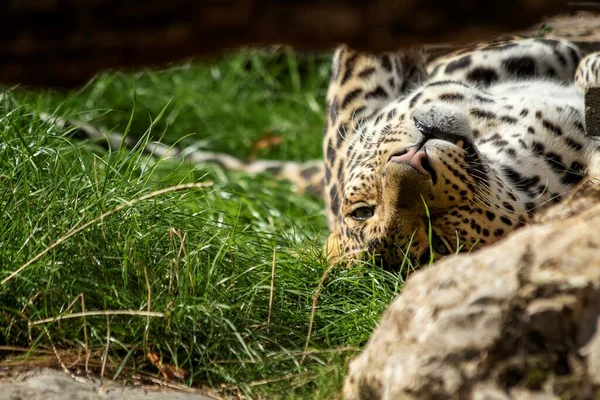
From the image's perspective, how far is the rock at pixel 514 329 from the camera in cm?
226

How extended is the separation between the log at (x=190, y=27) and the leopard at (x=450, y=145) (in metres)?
1.57

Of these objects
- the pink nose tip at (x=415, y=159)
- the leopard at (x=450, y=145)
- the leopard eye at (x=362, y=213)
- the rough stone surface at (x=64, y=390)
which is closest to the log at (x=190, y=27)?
the rough stone surface at (x=64, y=390)

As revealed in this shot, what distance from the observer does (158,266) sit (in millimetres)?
3711

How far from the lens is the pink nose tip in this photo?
393cm

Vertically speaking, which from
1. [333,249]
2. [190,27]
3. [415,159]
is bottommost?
[333,249]

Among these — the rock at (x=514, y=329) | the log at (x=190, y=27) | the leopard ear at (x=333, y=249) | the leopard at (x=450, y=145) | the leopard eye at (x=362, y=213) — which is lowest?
the leopard ear at (x=333, y=249)

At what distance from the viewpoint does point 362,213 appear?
14.4ft

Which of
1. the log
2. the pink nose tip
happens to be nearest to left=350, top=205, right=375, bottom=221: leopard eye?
the pink nose tip

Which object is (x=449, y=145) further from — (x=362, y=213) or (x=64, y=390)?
(x=64, y=390)

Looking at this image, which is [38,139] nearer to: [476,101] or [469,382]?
[476,101]

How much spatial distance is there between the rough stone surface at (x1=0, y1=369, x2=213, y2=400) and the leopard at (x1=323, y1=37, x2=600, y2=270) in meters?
1.06

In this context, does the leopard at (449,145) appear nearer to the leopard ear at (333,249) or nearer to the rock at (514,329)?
the leopard ear at (333,249)

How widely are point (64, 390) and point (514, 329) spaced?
158 centimetres

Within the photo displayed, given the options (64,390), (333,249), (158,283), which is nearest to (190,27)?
(64,390)
